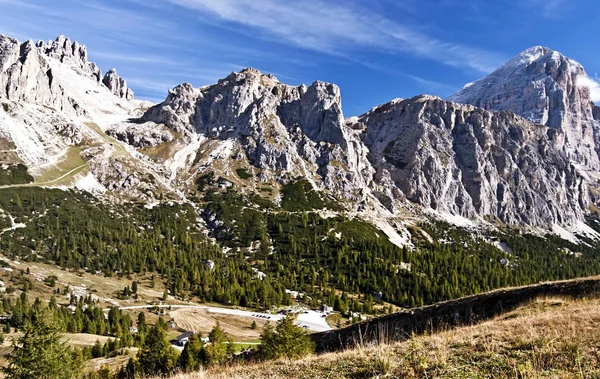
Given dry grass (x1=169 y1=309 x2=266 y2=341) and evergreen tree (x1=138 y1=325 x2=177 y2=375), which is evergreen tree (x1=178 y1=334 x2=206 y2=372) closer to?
evergreen tree (x1=138 y1=325 x2=177 y2=375)

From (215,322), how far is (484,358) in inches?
4465

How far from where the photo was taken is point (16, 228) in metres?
157

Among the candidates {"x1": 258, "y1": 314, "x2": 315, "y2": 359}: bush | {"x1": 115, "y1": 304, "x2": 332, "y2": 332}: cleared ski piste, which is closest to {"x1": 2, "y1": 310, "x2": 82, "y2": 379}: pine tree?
{"x1": 258, "y1": 314, "x2": 315, "y2": 359}: bush

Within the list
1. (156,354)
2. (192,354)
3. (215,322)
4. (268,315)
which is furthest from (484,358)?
(268,315)

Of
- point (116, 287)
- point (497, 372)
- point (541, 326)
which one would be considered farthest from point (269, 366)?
point (116, 287)

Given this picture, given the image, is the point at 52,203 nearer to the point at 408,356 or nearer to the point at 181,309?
the point at 181,309

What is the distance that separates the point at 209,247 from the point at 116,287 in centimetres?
6592

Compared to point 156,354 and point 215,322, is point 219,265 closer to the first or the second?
point 215,322

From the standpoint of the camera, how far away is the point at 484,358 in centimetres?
978

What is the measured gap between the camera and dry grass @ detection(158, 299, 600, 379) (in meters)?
8.42

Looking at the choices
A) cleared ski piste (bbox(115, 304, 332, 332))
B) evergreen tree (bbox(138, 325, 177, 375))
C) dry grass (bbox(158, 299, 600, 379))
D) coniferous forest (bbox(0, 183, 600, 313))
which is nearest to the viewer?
dry grass (bbox(158, 299, 600, 379))

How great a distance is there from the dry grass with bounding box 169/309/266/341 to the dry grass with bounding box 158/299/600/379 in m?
98.1

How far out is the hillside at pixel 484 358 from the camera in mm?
8426

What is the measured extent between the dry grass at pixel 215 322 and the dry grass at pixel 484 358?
3861 inches
